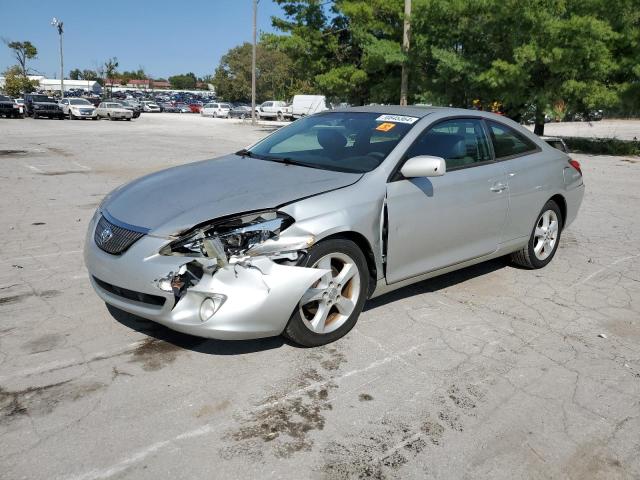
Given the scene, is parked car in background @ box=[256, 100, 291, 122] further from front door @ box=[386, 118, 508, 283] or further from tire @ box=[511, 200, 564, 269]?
front door @ box=[386, 118, 508, 283]

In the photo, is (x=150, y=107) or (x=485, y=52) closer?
(x=485, y=52)

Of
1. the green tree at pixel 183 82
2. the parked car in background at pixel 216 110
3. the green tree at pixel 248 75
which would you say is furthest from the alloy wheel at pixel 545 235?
the green tree at pixel 183 82

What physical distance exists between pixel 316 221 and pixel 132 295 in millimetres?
1190

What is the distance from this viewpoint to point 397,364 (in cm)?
357

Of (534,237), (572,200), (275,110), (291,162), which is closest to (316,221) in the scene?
(291,162)

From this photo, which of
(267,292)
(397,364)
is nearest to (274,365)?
(267,292)

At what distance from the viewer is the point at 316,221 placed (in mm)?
3498

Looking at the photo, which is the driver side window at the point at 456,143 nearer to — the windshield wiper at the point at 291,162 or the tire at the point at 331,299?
the windshield wiper at the point at 291,162

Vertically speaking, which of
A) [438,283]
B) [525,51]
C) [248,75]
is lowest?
[438,283]

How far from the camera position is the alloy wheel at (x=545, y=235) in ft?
18.1

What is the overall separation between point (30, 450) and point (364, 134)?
10.1 ft

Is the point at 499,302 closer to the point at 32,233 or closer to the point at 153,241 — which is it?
the point at 153,241

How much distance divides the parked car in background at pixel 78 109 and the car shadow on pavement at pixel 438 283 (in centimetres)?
3743

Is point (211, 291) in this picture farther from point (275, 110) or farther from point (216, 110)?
point (216, 110)
